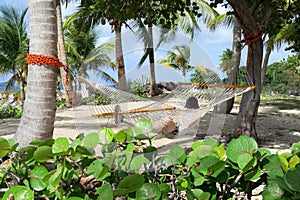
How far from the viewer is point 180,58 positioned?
97 centimetres

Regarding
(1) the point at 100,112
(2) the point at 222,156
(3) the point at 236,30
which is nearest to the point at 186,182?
(2) the point at 222,156

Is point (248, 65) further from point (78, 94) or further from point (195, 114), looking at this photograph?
point (78, 94)

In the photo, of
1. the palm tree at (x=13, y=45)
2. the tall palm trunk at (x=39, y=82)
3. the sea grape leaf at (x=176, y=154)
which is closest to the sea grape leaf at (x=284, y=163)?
the sea grape leaf at (x=176, y=154)

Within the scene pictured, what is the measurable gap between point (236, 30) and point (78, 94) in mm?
7446

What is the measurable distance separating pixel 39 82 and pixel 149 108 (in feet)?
1.78

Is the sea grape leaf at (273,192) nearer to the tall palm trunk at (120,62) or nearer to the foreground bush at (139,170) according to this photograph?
the foreground bush at (139,170)

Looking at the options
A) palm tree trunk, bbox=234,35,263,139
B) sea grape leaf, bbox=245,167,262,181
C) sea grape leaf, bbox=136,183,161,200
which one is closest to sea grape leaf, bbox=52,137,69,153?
sea grape leaf, bbox=136,183,161,200

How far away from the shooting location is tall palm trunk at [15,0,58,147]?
1.58 meters

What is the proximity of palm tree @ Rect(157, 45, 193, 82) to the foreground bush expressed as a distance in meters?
0.19

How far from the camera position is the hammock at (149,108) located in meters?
1.06

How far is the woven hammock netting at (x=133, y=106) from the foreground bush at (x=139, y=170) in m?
0.11

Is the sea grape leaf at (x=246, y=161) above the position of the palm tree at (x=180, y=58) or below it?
below

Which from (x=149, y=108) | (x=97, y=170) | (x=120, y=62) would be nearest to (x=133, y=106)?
(x=149, y=108)

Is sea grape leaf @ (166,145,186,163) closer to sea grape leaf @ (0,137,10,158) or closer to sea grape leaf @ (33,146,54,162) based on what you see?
sea grape leaf @ (33,146,54,162)
